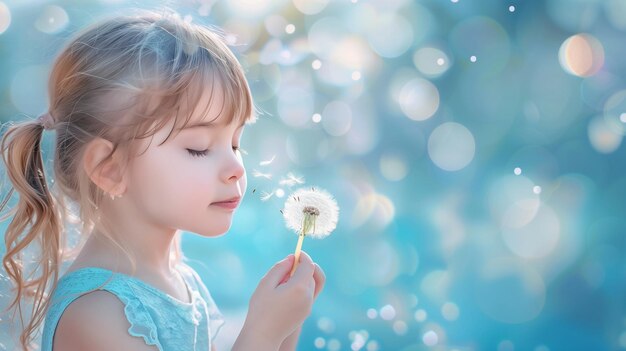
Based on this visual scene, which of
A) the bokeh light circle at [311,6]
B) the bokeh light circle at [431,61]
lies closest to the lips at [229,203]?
the bokeh light circle at [311,6]

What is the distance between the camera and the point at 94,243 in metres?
0.97

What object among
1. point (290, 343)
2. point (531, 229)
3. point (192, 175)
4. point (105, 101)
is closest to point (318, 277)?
point (290, 343)

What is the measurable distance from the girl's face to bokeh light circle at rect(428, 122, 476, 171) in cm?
130

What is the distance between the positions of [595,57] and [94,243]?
175cm

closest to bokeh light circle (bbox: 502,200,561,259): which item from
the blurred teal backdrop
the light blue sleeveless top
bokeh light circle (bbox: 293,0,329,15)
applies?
the blurred teal backdrop

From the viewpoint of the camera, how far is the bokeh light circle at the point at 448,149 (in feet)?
7.04

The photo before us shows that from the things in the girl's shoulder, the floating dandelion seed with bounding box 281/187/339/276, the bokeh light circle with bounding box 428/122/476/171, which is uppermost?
the bokeh light circle with bounding box 428/122/476/171

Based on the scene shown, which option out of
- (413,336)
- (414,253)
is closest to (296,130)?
(414,253)

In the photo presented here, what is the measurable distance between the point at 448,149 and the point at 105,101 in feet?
4.66

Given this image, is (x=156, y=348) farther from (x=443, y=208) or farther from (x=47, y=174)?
(x=443, y=208)

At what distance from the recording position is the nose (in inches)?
36.0

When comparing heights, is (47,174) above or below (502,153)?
below

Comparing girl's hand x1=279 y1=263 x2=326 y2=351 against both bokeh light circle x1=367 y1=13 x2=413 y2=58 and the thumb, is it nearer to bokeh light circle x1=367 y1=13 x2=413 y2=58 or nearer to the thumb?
the thumb

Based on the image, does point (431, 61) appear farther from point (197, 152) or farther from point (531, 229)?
point (197, 152)
